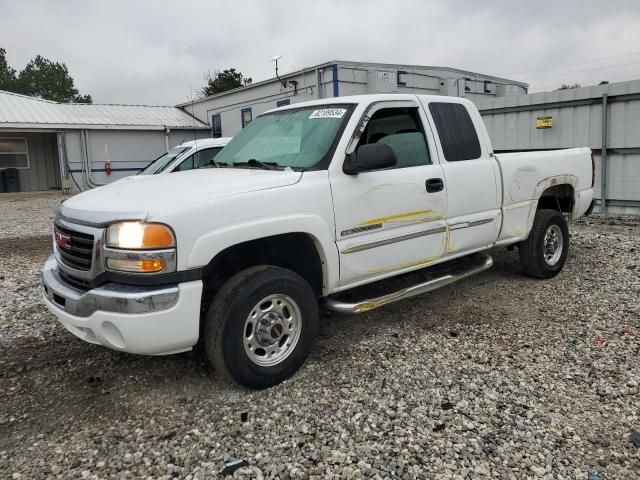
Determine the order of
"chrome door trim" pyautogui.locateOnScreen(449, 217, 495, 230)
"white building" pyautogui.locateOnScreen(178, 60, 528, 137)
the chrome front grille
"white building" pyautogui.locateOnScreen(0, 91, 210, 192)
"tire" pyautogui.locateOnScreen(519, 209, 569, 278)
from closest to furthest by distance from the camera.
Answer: the chrome front grille → "chrome door trim" pyautogui.locateOnScreen(449, 217, 495, 230) → "tire" pyautogui.locateOnScreen(519, 209, 569, 278) → "white building" pyautogui.locateOnScreen(178, 60, 528, 137) → "white building" pyautogui.locateOnScreen(0, 91, 210, 192)

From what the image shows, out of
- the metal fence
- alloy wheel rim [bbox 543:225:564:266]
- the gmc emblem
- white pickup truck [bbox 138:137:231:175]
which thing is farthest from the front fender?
the metal fence

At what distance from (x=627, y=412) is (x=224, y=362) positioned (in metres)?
2.55

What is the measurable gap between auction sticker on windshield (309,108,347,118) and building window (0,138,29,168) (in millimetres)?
22009

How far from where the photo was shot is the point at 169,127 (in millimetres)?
23438

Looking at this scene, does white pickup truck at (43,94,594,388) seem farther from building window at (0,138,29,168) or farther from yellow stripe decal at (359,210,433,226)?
building window at (0,138,29,168)

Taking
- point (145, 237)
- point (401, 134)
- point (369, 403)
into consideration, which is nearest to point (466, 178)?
point (401, 134)

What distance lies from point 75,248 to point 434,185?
2.84m

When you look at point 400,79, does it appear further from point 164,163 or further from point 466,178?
point 466,178

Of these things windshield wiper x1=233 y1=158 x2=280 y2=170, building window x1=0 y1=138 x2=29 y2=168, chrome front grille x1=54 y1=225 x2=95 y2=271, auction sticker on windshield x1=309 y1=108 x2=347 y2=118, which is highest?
building window x1=0 y1=138 x2=29 y2=168

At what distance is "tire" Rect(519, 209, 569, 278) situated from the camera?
5840mm

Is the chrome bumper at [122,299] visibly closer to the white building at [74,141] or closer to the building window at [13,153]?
the white building at [74,141]

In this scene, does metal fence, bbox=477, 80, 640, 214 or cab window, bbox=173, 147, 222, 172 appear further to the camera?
metal fence, bbox=477, 80, 640, 214

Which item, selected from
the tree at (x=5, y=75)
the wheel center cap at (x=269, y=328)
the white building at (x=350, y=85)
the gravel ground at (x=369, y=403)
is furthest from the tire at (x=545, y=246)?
the tree at (x=5, y=75)

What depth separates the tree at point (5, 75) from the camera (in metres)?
54.8
